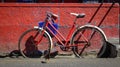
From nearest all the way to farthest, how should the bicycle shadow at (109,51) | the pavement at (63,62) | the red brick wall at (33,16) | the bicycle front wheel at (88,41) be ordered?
1. the pavement at (63,62)
2. the bicycle shadow at (109,51)
3. the bicycle front wheel at (88,41)
4. the red brick wall at (33,16)

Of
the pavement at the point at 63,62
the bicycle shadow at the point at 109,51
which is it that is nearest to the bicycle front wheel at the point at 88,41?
the bicycle shadow at the point at 109,51

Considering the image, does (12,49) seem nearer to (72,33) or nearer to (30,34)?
(30,34)

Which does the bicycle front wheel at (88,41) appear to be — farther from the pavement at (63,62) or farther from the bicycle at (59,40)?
the pavement at (63,62)

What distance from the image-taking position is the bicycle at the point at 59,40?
9.71 meters

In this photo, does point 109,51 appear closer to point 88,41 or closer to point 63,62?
point 88,41

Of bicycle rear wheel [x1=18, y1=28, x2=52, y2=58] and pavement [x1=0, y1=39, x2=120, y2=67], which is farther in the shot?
bicycle rear wheel [x1=18, y1=28, x2=52, y2=58]

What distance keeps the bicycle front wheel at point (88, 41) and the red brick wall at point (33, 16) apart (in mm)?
369

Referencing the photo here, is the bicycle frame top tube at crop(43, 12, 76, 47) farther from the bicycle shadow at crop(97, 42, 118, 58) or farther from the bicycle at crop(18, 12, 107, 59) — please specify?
the bicycle shadow at crop(97, 42, 118, 58)

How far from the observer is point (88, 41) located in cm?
998

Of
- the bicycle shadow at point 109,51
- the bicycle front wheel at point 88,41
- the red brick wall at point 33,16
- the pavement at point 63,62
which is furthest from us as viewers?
the red brick wall at point 33,16

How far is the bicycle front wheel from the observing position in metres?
9.80

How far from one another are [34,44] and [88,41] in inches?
57.3

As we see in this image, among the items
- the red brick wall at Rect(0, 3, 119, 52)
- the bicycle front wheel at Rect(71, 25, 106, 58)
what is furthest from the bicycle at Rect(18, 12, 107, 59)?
the red brick wall at Rect(0, 3, 119, 52)

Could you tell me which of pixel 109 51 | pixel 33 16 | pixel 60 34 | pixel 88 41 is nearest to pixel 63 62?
pixel 60 34
